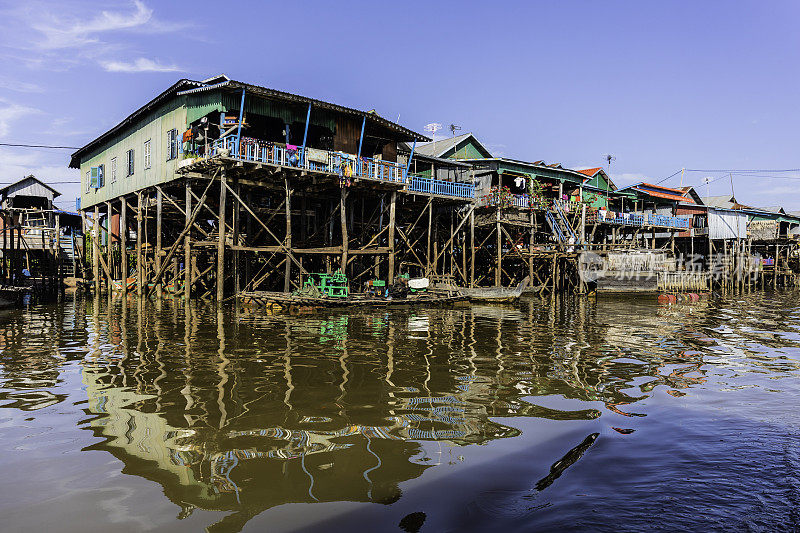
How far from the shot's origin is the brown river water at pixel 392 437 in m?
3.49

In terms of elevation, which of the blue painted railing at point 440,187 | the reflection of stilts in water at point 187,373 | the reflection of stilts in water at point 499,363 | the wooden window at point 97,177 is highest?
the wooden window at point 97,177

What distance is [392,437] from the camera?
16.2 feet

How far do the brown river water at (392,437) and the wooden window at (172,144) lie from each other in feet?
40.0

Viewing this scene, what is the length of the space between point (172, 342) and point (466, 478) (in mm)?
8183

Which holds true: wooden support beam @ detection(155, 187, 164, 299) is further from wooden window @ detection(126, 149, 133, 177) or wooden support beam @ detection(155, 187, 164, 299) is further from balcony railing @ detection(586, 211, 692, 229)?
balcony railing @ detection(586, 211, 692, 229)

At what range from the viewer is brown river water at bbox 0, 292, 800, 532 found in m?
3.49

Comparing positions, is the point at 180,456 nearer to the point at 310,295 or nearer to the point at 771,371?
the point at 771,371

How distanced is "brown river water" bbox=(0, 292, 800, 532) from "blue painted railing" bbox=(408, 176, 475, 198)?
617 inches

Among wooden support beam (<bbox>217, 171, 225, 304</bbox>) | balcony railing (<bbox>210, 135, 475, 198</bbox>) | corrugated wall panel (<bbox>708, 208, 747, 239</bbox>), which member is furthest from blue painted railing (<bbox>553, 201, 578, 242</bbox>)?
wooden support beam (<bbox>217, 171, 225, 304</bbox>)

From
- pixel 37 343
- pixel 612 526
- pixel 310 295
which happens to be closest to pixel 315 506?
pixel 612 526

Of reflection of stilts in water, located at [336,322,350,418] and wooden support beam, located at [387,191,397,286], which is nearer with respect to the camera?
reflection of stilts in water, located at [336,322,350,418]

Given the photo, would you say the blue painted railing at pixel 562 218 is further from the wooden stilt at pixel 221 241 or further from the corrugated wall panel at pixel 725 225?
the wooden stilt at pixel 221 241

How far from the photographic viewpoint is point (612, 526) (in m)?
3.31

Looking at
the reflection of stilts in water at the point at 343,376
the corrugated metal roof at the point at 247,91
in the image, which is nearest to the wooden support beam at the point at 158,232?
the corrugated metal roof at the point at 247,91
